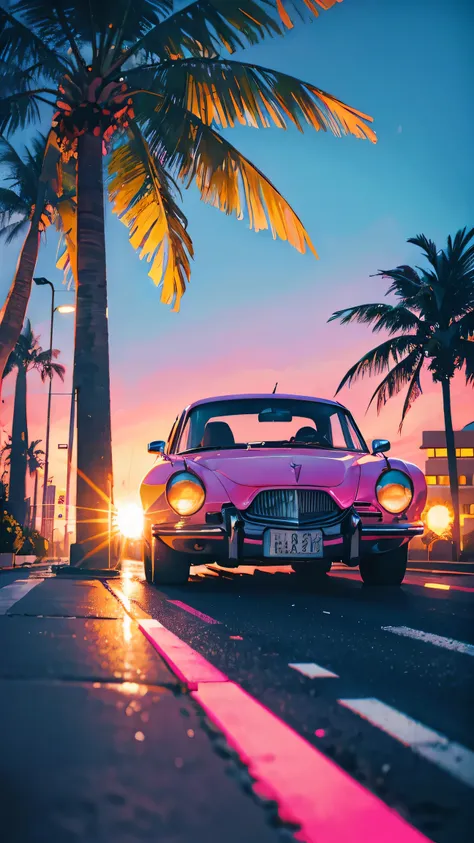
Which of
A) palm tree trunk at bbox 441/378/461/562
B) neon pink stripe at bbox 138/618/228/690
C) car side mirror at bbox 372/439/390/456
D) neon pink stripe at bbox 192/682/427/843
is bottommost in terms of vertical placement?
neon pink stripe at bbox 192/682/427/843

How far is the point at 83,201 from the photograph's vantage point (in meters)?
11.9

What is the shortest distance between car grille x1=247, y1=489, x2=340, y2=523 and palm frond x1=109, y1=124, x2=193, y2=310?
822 cm

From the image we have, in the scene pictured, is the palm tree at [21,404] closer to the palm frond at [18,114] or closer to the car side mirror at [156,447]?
the palm frond at [18,114]

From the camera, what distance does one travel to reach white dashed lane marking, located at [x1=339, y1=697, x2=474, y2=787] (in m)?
1.88

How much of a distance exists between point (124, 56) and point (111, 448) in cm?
594

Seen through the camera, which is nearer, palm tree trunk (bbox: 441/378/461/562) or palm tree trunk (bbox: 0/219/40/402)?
palm tree trunk (bbox: 0/219/40/402)

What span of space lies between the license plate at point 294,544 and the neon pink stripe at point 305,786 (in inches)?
140

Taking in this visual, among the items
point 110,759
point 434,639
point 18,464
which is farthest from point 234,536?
point 18,464

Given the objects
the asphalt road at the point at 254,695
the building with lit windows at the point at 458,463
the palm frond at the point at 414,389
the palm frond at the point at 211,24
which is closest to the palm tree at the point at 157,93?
the palm frond at the point at 211,24

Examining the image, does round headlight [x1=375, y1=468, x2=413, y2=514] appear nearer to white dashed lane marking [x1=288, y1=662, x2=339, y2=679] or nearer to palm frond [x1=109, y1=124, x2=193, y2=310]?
white dashed lane marking [x1=288, y1=662, x2=339, y2=679]

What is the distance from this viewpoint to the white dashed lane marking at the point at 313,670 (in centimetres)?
298

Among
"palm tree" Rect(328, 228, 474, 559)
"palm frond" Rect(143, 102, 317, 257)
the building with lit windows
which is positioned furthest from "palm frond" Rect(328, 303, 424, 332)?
the building with lit windows

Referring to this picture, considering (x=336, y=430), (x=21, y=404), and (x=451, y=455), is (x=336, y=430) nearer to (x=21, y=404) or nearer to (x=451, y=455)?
(x=451, y=455)

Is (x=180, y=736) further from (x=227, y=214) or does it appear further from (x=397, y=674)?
(x=227, y=214)
